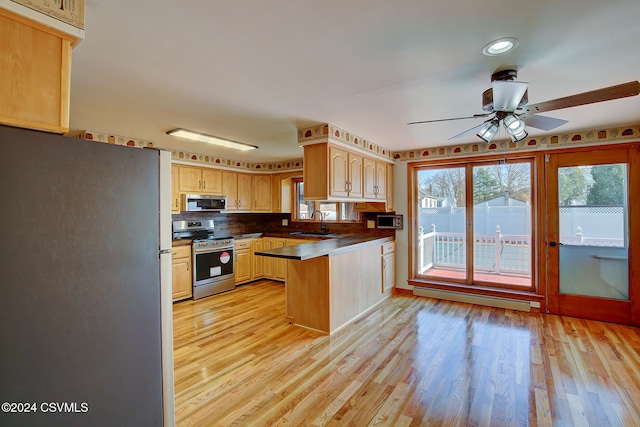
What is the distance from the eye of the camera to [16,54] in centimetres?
106

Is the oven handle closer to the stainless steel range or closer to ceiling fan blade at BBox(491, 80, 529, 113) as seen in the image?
the stainless steel range

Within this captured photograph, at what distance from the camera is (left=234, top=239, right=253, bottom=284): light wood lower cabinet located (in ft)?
17.5

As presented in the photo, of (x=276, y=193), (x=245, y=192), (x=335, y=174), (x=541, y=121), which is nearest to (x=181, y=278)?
(x=245, y=192)

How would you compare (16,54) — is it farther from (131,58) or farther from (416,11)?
(416,11)

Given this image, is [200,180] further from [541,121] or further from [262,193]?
[541,121]

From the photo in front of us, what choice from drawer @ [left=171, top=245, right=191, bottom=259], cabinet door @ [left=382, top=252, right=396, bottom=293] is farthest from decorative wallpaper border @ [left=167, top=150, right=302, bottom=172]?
cabinet door @ [left=382, top=252, right=396, bottom=293]

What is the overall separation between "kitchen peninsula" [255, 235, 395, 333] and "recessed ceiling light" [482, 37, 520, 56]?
2.14 meters

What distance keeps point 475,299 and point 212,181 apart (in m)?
4.69

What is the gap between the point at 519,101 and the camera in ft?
6.73

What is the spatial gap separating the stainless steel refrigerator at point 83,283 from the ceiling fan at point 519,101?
6.92 ft

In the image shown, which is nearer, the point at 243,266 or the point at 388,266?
the point at 388,266

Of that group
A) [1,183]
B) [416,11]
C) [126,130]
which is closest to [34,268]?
[1,183]

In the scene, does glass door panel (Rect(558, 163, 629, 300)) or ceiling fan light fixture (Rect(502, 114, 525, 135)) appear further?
glass door panel (Rect(558, 163, 629, 300))

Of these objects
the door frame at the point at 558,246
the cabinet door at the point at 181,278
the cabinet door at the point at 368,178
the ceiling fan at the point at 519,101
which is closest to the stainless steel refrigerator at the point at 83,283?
the ceiling fan at the point at 519,101
